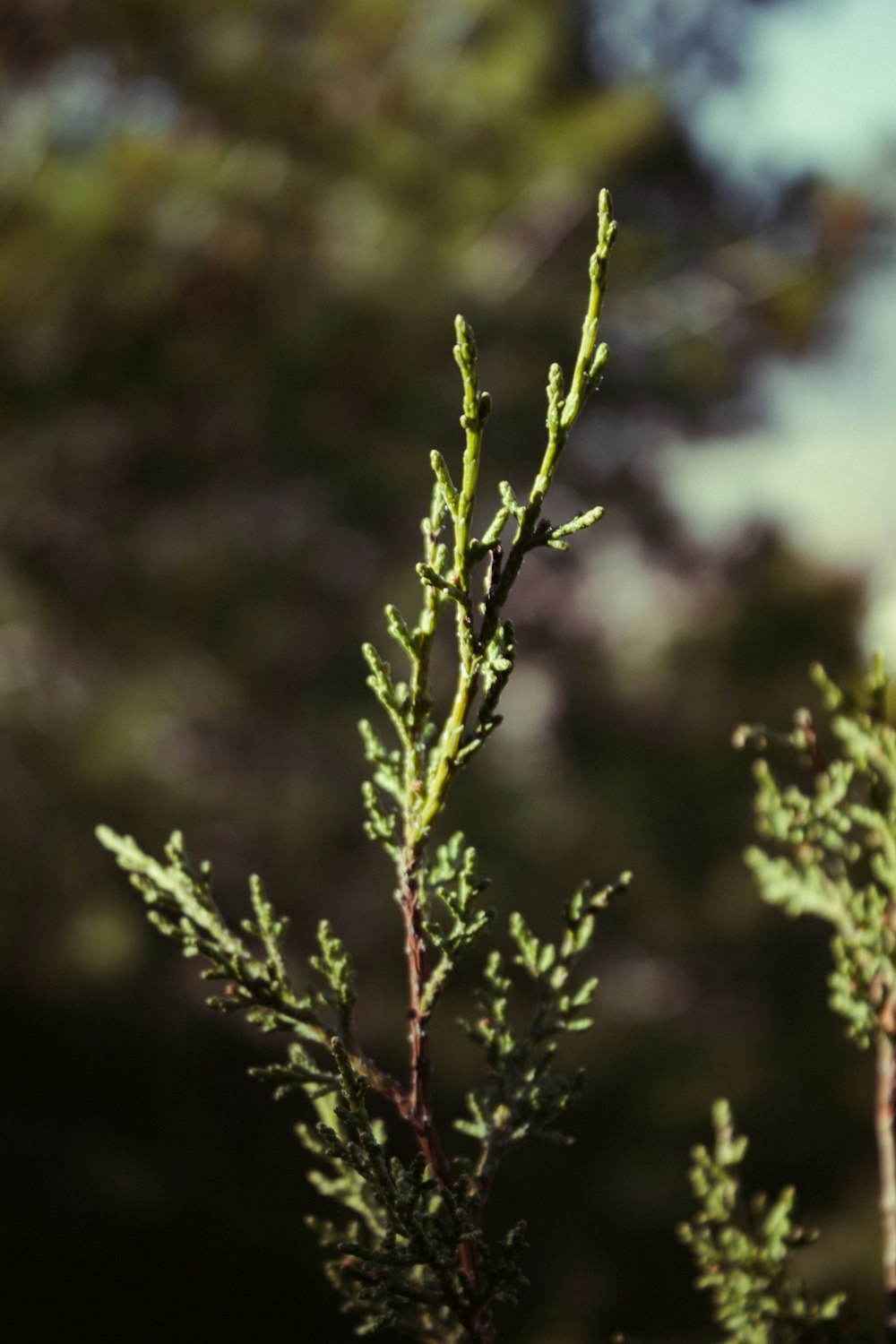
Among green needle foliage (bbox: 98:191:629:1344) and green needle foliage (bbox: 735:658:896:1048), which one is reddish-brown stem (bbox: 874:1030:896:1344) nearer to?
green needle foliage (bbox: 735:658:896:1048)

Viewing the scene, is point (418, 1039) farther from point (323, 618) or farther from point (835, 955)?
point (323, 618)

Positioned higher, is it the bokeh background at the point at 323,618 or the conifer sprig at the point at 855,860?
the bokeh background at the point at 323,618

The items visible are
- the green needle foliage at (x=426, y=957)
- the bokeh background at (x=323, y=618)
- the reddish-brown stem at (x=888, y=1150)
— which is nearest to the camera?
the green needle foliage at (x=426, y=957)

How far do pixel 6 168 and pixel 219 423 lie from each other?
1.46 metres

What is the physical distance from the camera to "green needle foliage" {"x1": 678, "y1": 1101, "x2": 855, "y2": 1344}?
1101 mm

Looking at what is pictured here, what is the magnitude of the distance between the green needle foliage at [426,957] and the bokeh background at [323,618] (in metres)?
4.47

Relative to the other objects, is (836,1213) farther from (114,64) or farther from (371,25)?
(371,25)

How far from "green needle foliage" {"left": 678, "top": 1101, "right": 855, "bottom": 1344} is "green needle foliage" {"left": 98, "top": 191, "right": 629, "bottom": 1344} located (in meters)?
0.30

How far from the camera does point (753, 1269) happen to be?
3.78 feet

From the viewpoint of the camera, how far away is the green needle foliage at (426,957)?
803 millimetres

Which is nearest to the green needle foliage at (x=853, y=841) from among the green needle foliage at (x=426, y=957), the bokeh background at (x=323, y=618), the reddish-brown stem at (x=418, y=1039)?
the green needle foliage at (x=426, y=957)

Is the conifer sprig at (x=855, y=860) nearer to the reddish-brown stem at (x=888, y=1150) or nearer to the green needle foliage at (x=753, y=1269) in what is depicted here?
the reddish-brown stem at (x=888, y=1150)

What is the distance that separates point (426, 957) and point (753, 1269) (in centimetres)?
59

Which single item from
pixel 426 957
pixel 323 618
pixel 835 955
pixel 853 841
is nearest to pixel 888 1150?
pixel 835 955
